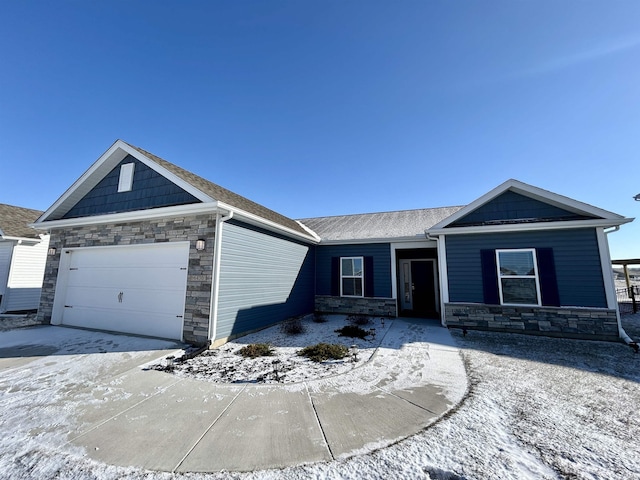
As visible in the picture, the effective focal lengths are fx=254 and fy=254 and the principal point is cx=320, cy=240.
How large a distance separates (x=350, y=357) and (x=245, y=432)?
2.86 m

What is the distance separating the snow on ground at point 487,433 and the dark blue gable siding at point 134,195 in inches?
155

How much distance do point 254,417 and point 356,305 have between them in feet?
24.1

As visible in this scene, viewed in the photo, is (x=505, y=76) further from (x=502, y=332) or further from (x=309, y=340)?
(x=309, y=340)

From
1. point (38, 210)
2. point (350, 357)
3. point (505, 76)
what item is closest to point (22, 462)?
point (350, 357)

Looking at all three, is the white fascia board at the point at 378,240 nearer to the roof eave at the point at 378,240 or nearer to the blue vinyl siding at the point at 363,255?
the roof eave at the point at 378,240

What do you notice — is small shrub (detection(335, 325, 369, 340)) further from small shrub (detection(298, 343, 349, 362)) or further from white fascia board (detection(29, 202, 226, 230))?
white fascia board (detection(29, 202, 226, 230))

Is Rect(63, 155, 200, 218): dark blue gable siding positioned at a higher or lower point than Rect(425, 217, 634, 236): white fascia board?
higher

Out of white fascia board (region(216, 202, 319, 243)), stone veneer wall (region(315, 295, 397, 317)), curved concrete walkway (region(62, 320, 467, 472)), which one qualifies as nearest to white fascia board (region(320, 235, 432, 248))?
white fascia board (region(216, 202, 319, 243))

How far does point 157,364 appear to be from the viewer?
4.62m

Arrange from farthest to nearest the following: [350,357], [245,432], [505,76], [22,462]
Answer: [505,76] → [350,357] → [245,432] → [22,462]

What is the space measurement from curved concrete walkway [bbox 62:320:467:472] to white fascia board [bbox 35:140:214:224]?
16.0 feet

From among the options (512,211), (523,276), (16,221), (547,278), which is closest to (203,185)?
(512,211)

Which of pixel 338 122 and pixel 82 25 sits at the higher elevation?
pixel 82 25

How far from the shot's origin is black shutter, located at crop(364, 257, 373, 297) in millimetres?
9867
